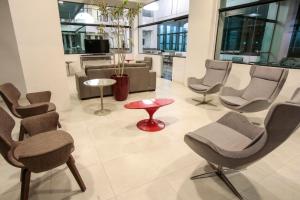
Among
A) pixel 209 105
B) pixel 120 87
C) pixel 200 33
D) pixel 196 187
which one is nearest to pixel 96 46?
pixel 120 87

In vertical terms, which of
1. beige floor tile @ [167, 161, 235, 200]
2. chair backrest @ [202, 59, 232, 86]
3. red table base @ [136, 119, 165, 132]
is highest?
chair backrest @ [202, 59, 232, 86]

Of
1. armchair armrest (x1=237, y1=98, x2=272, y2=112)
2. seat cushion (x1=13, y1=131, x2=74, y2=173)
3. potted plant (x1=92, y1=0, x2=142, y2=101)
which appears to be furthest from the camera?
potted plant (x1=92, y1=0, x2=142, y2=101)

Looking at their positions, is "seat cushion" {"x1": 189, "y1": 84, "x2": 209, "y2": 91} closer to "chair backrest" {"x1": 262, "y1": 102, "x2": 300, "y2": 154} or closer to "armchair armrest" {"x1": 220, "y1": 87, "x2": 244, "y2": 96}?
"armchair armrest" {"x1": 220, "y1": 87, "x2": 244, "y2": 96}

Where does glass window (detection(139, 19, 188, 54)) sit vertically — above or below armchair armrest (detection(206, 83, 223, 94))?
above

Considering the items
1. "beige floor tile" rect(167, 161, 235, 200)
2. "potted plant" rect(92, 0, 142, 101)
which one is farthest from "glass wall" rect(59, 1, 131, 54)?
"beige floor tile" rect(167, 161, 235, 200)

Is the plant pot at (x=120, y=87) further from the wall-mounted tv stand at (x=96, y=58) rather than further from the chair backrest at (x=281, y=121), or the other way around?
the wall-mounted tv stand at (x=96, y=58)

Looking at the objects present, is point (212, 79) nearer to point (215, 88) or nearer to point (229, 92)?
point (215, 88)

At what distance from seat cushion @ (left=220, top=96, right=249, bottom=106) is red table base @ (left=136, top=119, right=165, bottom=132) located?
3.88ft

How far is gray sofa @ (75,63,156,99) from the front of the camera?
4.08 metres

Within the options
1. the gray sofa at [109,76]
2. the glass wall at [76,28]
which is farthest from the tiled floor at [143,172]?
the glass wall at [76,28]

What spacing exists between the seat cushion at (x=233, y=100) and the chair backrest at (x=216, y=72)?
72 cm

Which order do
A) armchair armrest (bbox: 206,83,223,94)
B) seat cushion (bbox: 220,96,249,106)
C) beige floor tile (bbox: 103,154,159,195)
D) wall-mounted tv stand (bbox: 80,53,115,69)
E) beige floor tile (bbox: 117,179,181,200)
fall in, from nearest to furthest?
beige floor tile (bbox: 117,179,181,200), beige floor tile (bbox: 103,154,159,195), seat cushion (bbox: 220,96,249,106), armchair armrest (bbox: 206,83,223,94), wall-mounted tv stand (bbox: 80,53,115,69)

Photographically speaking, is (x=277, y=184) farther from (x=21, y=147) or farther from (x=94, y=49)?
(x=94, y=49)

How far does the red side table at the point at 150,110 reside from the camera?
267 cm
